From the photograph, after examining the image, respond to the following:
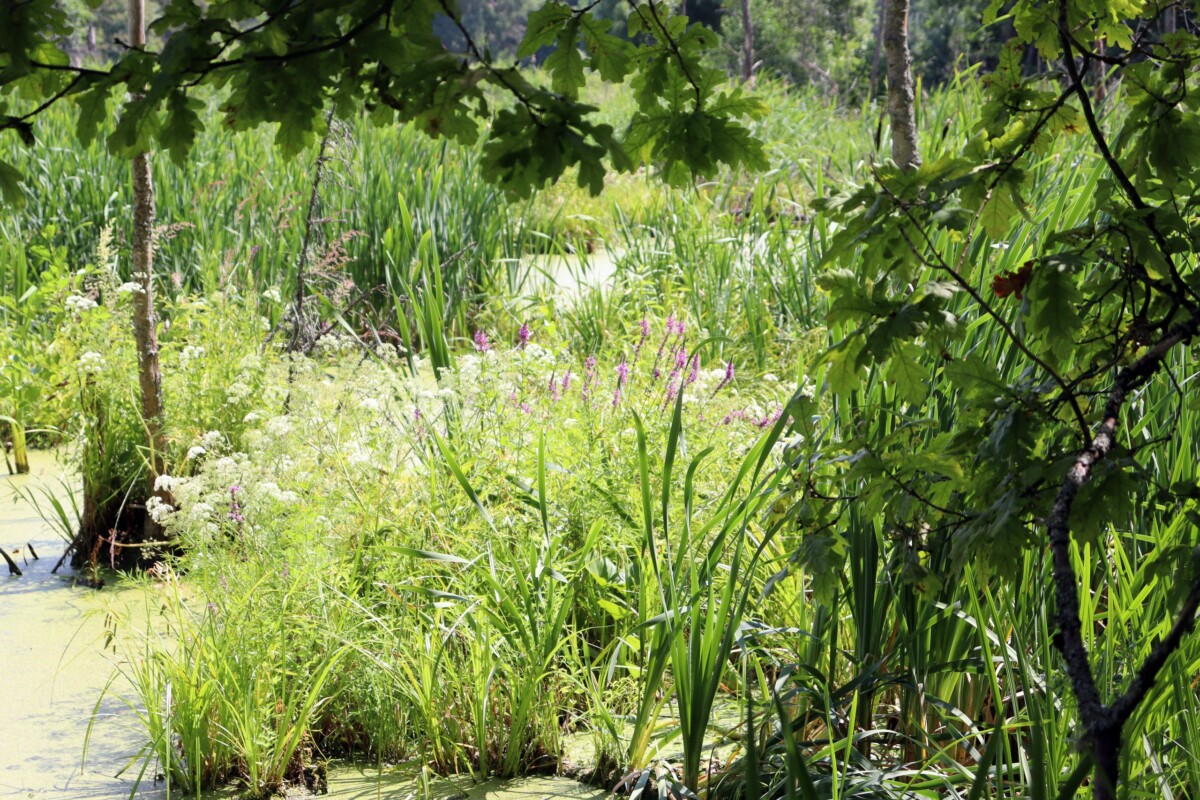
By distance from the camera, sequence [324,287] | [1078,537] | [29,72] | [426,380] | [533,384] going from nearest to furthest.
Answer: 1. [29,72]
2. [1078,537]
3. [533,384]
4. [426,380]
5. [324,287]

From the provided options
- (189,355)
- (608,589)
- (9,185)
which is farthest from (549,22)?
(189,355)

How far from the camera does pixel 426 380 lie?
16.4ft

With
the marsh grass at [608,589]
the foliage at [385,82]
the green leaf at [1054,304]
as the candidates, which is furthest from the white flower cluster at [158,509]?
the green leaf at [1054,304]

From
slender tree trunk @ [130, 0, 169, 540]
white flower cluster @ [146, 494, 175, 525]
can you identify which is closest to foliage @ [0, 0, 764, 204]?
white flower cluster @ [146, 494, 175, 525]

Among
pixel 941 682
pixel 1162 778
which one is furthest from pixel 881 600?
pixel 1162 778

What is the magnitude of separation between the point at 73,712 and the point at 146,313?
1.49 meters

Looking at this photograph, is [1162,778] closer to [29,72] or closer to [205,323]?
[29,72]

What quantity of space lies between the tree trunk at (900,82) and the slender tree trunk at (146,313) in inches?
93.9

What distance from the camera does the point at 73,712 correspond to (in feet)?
8.93

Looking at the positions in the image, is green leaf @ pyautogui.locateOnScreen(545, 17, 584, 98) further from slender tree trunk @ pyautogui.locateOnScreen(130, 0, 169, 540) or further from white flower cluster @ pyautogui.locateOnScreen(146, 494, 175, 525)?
slender tree trunk @ pyautogui.locateOnScreen(130, 0, 169, 540)

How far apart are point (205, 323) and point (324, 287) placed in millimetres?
1474

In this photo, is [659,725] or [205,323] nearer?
[659,725]

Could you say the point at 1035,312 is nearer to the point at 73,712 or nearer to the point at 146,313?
the point at 73,712

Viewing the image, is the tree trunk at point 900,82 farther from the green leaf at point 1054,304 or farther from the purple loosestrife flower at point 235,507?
the purple loosestrife flower at point 235,507
